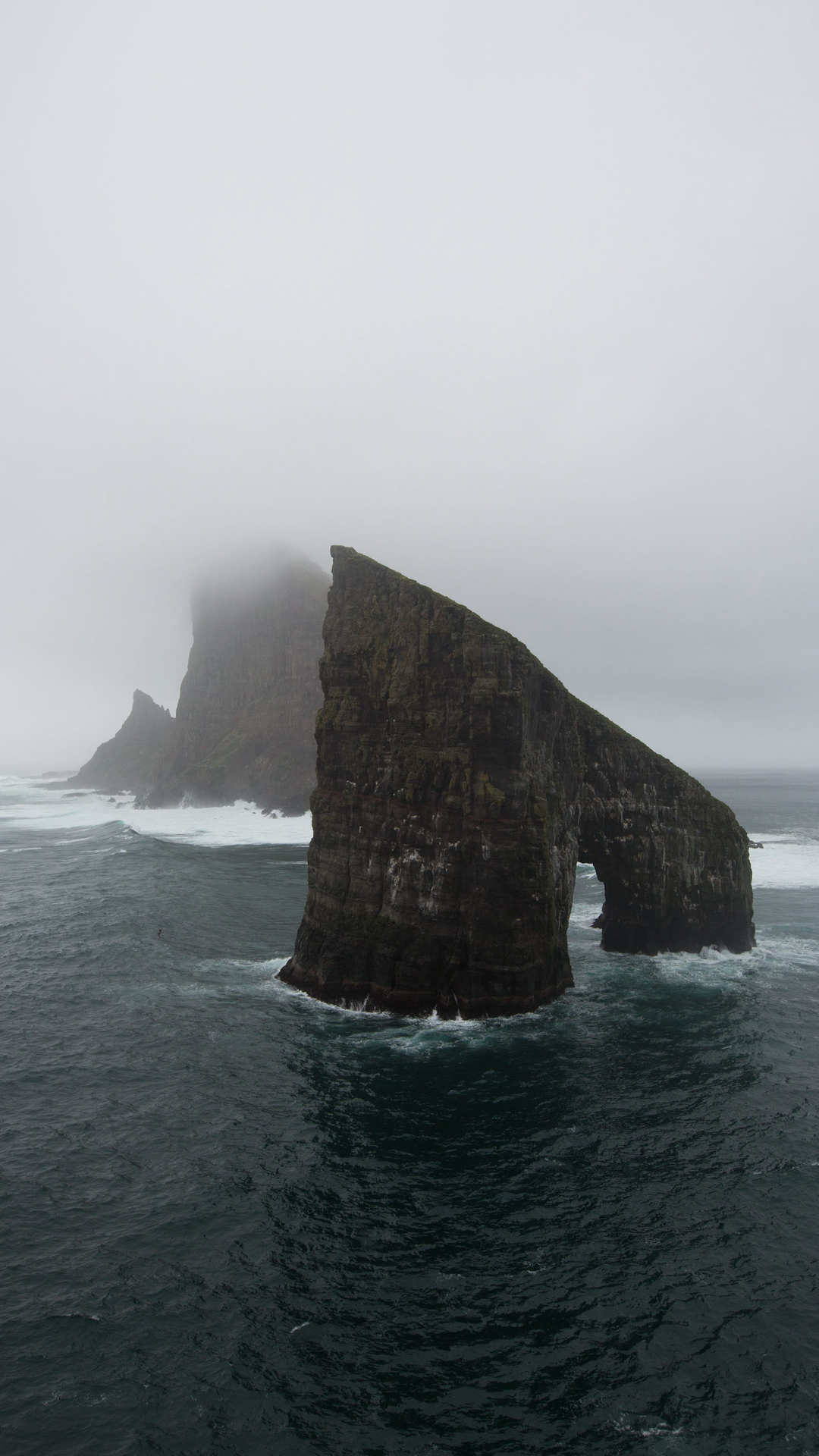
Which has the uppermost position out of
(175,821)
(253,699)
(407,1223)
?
(253,699)

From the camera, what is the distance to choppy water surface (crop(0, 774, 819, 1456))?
15055mm

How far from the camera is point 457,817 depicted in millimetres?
37469

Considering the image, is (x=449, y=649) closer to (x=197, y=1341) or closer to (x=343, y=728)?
(x=343, y=728)

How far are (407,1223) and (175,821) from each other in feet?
363

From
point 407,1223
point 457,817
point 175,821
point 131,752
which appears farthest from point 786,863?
point 131,752

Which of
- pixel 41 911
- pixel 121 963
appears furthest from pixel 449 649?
pixel 41 911

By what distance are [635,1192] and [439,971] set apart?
16.3m

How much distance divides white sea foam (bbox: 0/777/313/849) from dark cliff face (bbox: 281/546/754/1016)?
50.1 m

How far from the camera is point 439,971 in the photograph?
122 feet

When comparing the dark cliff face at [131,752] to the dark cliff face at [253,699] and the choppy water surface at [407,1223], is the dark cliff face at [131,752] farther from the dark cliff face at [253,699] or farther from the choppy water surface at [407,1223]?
the choppy water surface at [407,1223]

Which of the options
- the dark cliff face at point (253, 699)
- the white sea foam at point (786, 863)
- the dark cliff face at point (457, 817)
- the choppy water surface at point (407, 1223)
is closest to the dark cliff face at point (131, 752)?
the dark cliff face at point (253, 699)

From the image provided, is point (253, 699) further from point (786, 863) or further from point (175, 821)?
point (786, 863)

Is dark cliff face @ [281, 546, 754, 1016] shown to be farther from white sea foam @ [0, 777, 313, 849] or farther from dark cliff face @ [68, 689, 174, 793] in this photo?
dark cliff face @ [68, 689, 174, 793]

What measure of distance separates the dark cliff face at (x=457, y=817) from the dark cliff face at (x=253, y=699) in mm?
83417
